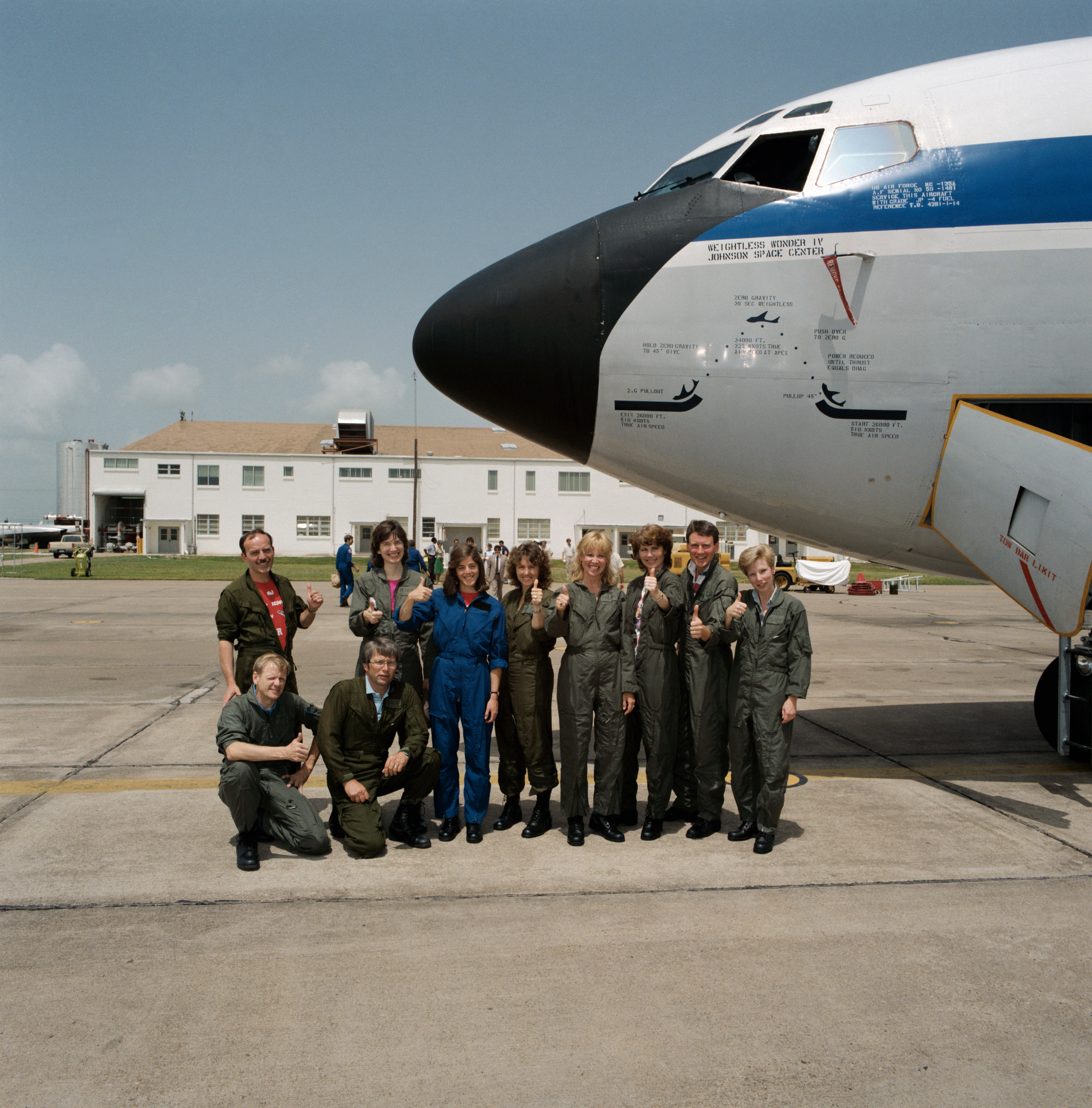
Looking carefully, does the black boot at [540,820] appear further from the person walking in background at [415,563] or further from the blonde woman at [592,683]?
the person walking in background at [415,563]

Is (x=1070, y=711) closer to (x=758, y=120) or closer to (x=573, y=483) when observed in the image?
(x=758, y=120)

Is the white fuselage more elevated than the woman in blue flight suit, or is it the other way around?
the white fuselage

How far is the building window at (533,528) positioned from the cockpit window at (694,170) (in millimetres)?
53453

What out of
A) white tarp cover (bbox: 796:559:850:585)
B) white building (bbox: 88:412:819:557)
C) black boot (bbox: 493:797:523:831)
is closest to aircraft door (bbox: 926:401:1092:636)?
black boot (bbox: 493:797:523:831)

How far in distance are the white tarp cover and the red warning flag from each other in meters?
25.7

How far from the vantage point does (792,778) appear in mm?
6742

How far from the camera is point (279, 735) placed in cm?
523

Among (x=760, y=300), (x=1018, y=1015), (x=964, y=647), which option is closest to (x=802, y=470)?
(x=760, y=300)

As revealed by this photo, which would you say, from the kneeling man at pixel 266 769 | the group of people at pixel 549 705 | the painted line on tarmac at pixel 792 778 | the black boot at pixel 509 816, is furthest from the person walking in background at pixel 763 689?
the kneeling man at pixel 266 769

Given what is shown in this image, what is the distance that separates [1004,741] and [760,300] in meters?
5.02

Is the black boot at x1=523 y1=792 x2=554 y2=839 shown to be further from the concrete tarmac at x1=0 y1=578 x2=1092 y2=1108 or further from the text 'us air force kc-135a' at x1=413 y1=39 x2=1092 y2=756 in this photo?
the text 'us air force kc-135a' at x1=413 y1=39 x2=1092 y2=756

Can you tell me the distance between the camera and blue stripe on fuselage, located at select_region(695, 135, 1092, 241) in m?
5.54

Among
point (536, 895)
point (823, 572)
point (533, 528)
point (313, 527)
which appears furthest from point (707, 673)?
point (313, 527)

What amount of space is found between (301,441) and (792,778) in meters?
61.9
